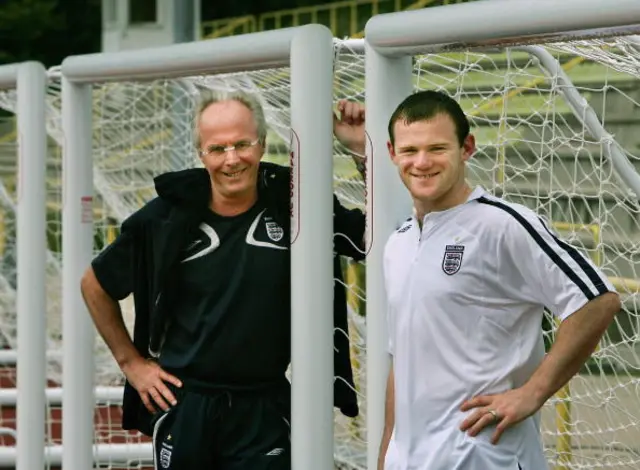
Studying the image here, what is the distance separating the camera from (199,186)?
10.3 feet

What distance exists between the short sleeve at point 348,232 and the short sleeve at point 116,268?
50 cm

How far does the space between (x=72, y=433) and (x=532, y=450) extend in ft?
6.22

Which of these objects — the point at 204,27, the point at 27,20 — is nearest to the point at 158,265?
the point at 204,27

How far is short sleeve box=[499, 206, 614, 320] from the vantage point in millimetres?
2332

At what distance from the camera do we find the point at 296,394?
314 centimetres

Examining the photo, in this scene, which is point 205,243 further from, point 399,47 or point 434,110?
point 434,110

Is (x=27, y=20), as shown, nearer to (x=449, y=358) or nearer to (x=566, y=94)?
(x=566, y=94)

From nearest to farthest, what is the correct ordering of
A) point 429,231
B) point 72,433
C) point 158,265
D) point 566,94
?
point 429,231 → point 158,265 → point 566,94 → point 72,433

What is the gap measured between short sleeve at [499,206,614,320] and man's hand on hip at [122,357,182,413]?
104 centimetres

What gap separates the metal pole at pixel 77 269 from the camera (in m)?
3.96

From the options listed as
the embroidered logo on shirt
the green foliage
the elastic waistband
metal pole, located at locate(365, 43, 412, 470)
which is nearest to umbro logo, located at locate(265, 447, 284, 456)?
the elastic waistband

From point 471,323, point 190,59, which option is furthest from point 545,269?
point 190,59

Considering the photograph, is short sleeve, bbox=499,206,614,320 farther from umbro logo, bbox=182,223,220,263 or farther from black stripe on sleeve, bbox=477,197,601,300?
umbro logo, bbox=182,223,220,263

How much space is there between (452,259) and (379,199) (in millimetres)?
534
